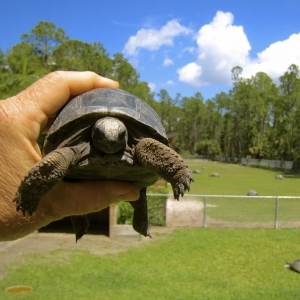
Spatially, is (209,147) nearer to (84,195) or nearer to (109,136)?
(84,195)

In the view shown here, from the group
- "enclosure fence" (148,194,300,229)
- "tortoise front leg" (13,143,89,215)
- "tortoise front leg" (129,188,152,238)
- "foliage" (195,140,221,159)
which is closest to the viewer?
"tortoise front leg" (13,143,89,215)

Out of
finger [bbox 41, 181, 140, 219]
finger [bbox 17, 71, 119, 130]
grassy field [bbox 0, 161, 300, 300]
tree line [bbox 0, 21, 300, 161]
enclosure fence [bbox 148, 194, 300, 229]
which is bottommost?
grassy field [bbox 0, 161, 300, 300]

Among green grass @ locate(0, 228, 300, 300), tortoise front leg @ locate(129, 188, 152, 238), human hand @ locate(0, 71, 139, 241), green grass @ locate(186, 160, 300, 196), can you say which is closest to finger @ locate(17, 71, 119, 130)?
human hand @ locate(0, 71, 139, 241)

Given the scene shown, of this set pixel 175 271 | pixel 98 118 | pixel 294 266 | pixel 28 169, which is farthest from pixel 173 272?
pixel 98 118

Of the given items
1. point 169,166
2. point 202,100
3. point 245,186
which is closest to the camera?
point 169,166

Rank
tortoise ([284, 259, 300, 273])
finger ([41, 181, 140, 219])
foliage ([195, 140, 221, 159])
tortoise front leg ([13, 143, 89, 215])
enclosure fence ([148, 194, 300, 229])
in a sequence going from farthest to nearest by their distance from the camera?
foliage ([195, 140, 221, 159]) → enclosure fence ([148, 194, 300, 229]) → tortoise ([284, 259, 300, 273]) → finger ([41, 181, 140, 219]) → tortoise front leg ([13, 143, 89, 215])

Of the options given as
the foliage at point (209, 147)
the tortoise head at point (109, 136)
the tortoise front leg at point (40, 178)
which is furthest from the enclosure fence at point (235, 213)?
the foliage at point (209, 147)

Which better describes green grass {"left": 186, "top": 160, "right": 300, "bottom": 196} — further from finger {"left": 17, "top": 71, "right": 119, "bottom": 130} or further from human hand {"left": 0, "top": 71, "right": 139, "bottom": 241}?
human hand {"left": 0, "top": 71, "right": 139, "bottom": 241}
